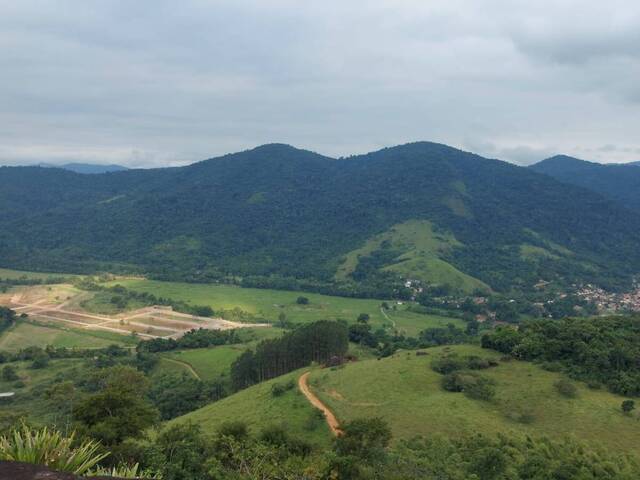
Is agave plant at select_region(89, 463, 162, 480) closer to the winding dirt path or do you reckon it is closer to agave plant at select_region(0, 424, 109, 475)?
agave plant at select_region(0, 424, 109, 475)

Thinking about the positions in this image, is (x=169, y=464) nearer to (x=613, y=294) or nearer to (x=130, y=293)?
(x=130, y=293)

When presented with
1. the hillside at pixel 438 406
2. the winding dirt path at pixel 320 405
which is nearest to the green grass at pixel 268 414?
the hillside at pixel 438 406

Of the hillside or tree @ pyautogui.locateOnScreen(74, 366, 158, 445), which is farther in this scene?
the hillside

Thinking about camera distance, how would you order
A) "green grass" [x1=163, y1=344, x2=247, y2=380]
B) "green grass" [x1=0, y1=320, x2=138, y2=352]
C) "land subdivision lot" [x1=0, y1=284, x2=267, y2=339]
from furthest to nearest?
"land subdivision lot" [x1=0, y1=284, x2=267, y2=339] < "green grass" [x1=0, y1=320, x2=138, y2=352] < "green grass" [x1=163, y1=344, x2=247, y2=380]

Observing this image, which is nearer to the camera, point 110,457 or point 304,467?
point 304,467

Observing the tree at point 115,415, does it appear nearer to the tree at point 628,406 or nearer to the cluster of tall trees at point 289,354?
the cluster of tall trees at point 289,354

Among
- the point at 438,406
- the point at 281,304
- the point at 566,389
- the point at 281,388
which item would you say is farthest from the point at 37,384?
the point at 281,304

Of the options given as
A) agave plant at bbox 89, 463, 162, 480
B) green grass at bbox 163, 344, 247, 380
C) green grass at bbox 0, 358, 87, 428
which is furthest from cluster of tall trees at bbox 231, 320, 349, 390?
agave plant at bbox 89, 463, 162, 480

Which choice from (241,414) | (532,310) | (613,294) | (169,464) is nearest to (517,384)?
(241,414)
